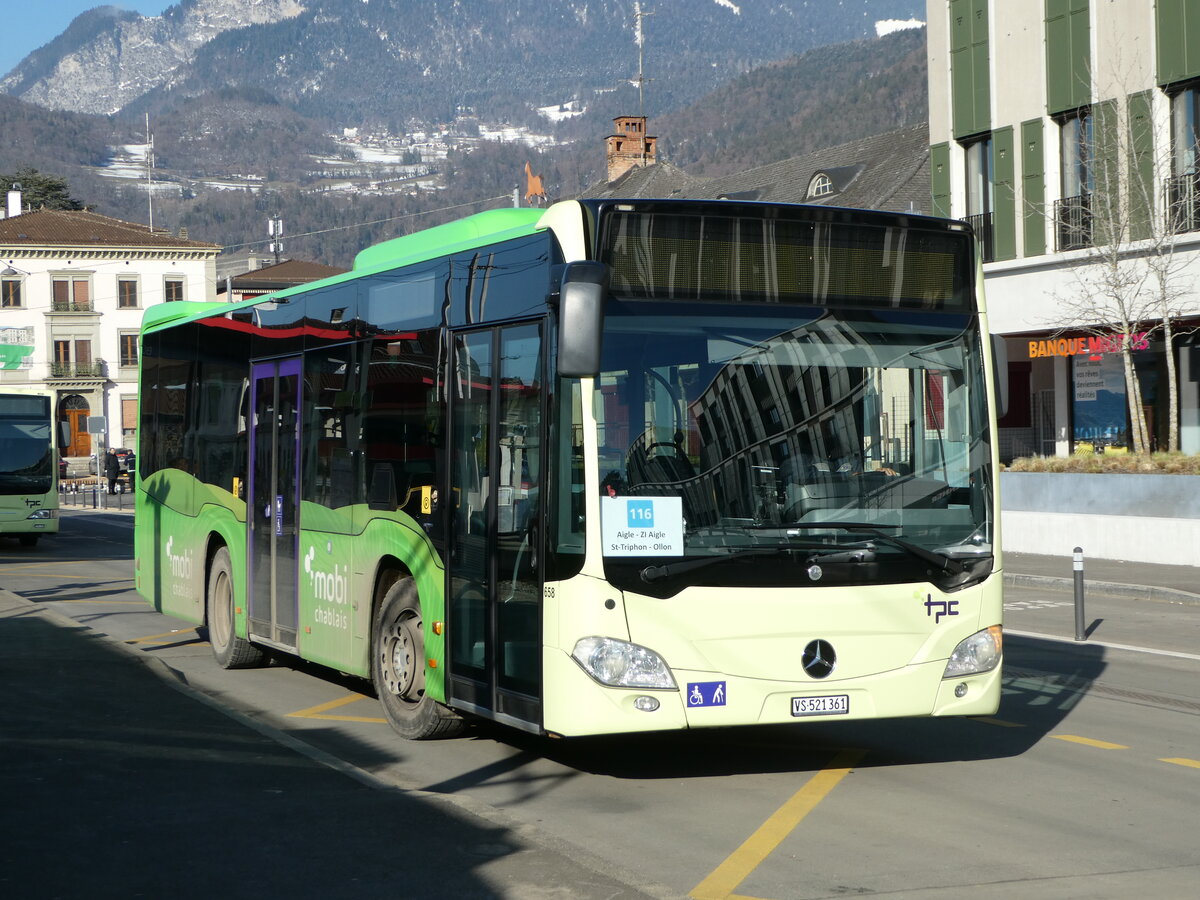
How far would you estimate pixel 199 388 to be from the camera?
538 inches

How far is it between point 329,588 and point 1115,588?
1255cm

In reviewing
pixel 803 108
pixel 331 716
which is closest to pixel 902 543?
pixel 331 716

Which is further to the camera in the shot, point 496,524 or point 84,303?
point 84,303

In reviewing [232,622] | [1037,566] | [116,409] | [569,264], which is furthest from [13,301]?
[569,264]

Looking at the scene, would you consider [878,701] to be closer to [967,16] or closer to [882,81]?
[967,16]

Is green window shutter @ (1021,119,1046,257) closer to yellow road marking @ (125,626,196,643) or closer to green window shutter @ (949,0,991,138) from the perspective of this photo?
green window shutter @ (949,0,991,138)

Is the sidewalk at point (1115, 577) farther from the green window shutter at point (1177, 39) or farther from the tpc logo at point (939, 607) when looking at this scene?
the tpc logo at point (939, 607)

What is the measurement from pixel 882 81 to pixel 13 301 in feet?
269

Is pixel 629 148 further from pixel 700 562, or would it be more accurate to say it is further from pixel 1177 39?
pixel 700 562

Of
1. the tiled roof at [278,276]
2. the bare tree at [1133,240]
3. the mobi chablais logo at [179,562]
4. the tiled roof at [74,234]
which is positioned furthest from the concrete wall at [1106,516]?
the tiled roof at [278,276]

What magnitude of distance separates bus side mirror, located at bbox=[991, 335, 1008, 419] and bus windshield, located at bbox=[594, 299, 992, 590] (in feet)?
0.45

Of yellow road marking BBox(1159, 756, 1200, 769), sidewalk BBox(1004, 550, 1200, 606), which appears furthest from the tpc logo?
sidewalk BBox(1004, 550, 1200, 606)

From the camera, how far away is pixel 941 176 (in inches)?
1321

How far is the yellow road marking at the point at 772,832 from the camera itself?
20.6 feet
